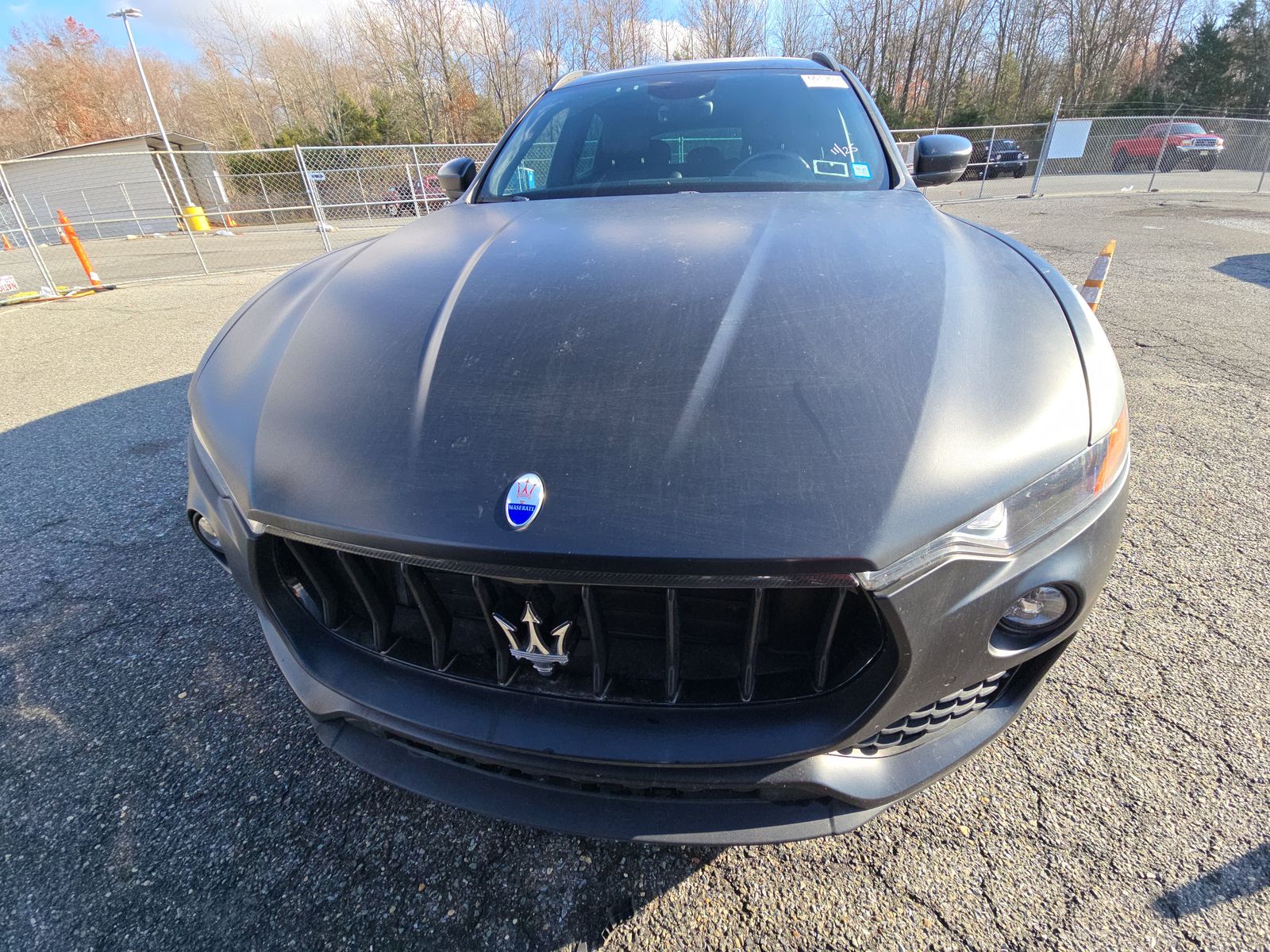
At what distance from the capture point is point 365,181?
1273cm

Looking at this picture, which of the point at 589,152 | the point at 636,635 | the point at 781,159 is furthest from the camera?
the point at 589,152

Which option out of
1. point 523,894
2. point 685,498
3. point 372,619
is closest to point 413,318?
point 372,619

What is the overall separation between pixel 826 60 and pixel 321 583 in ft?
10.2

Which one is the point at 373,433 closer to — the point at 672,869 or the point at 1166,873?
the point at 672,869

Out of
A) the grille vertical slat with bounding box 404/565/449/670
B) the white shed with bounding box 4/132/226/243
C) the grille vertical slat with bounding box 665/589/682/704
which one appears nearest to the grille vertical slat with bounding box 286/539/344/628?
the grille vertical slat with bounding box 404/565/449/670

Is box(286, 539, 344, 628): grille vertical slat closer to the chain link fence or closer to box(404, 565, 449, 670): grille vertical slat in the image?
box(404, 565, 449, 670): grille vertical slat

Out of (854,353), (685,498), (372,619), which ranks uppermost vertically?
(854,353)

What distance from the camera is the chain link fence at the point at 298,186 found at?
35.6 ft

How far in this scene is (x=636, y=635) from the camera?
116 centimetres

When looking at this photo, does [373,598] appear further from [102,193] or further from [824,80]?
[102,193]

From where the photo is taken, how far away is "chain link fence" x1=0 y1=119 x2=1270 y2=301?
35.6ft

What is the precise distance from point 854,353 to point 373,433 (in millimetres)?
918

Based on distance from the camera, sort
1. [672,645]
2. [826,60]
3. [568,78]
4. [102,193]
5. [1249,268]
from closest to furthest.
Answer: [672,645]
[826,60]
[568,78]
[1249,268]
[102,193]

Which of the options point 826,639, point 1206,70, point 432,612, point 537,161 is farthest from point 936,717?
point 1206,70
